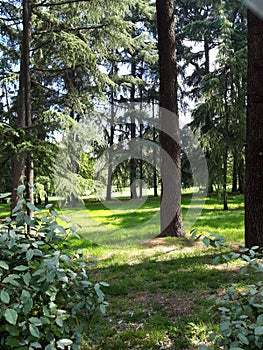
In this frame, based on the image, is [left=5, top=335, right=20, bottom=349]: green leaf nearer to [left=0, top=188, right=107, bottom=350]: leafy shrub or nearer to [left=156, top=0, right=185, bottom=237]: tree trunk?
[left=0, top=188, right=107, bottom=350]: leafy shrub

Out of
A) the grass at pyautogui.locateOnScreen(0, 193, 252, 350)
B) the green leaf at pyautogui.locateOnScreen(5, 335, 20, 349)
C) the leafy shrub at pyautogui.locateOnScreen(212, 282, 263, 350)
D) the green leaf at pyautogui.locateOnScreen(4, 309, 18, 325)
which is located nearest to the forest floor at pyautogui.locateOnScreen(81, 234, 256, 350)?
the grass at pyautogui.locateOnScreen(0, 193, 252, 350)

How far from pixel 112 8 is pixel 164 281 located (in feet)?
19.6

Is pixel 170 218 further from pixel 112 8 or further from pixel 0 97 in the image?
pixel 0 97

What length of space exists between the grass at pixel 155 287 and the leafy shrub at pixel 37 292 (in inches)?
9.0

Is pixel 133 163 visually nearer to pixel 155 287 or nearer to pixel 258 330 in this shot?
pixel 155 287

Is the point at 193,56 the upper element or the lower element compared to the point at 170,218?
upper

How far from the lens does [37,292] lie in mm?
1375

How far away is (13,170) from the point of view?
224 inches

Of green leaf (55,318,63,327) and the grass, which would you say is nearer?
green leaf (55,318,63,327)

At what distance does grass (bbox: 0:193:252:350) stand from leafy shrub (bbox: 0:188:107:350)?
0.75 feet

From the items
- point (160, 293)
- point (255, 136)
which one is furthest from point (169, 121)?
point (160, 293)

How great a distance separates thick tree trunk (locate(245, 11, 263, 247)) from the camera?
433cm

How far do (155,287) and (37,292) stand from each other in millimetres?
2559

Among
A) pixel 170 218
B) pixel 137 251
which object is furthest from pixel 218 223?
pixel 137 251
